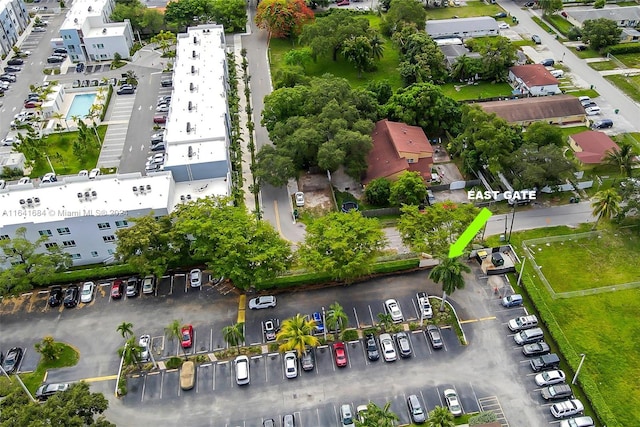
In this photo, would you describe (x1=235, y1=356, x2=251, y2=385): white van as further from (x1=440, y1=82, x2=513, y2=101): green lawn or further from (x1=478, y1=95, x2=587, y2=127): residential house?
(x1=440, y1=82, x2=513, y2=101): green lawn

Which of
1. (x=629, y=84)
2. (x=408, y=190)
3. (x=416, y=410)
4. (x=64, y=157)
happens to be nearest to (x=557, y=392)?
(x=416, y=410)

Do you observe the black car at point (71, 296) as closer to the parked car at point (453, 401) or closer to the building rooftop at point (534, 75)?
the parked car at point (453, 401)

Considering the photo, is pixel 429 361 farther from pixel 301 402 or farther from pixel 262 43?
pixel 262 43

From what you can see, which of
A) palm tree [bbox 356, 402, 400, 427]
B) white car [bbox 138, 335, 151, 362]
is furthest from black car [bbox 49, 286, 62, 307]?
palm tree [bbox 356, 402, 400, 427]

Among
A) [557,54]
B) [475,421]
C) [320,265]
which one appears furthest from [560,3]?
[475,421]

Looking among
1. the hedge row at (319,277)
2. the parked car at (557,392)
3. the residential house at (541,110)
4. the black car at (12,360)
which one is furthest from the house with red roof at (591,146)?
the black car at (12,360)

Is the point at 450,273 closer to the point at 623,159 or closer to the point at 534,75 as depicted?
the point at 623,159
